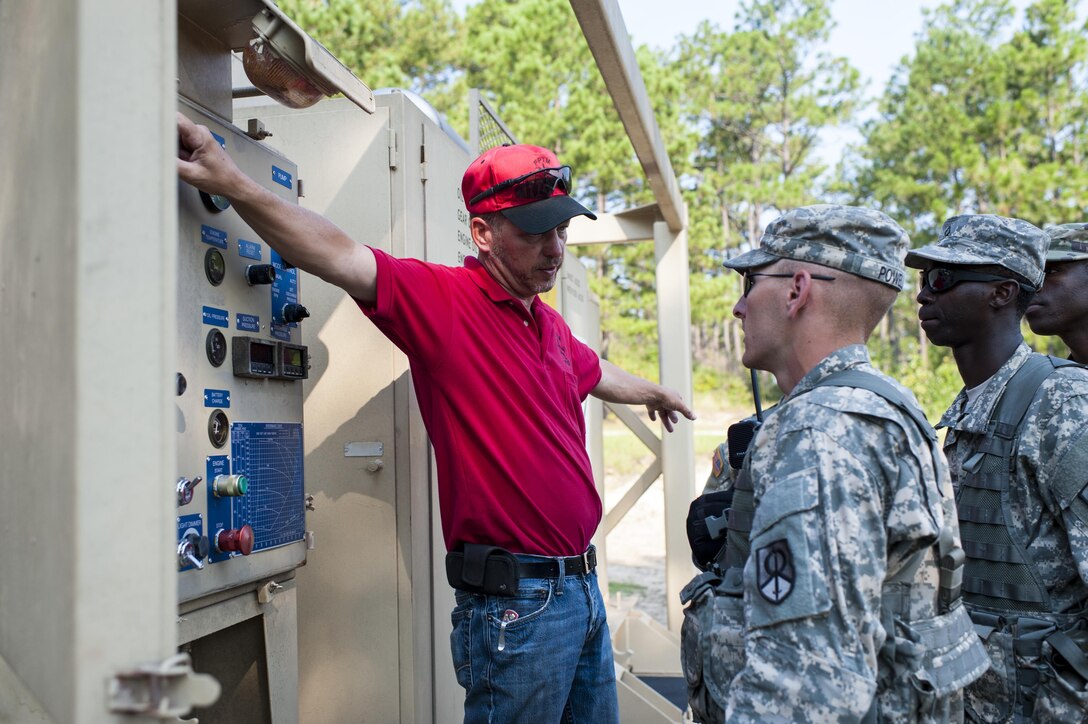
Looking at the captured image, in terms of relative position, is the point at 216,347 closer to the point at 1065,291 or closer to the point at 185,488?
the point at 185,488

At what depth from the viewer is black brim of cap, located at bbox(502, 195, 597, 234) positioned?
2.63 metres

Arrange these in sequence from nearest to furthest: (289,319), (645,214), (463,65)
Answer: (289,319)
(645,214)
(463,65)

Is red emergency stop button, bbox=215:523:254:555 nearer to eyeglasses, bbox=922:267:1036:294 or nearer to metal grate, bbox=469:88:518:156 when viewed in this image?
metal grate, bbox=469:88:518:156

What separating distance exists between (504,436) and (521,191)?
2.35ft

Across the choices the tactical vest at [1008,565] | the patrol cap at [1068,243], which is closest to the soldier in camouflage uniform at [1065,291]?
the patrol cap at [1068,243]

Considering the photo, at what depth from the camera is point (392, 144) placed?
10.2 feet

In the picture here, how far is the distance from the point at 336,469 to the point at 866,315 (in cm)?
185

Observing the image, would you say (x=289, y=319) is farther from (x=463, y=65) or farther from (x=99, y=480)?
(x=463, y=65)

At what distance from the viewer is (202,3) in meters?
2.18

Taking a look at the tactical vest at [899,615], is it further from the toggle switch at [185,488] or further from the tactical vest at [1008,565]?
the toggle switch at [185,488]

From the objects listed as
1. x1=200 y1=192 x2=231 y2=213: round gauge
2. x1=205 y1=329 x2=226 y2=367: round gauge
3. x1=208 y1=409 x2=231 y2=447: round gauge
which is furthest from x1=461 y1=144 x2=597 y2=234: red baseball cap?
x1=208 y1=409 x2=231 y2=447: round gauge

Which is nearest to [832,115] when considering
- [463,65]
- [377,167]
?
[463,65]

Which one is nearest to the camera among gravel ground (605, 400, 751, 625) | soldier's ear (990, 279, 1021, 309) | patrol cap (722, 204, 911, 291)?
patrol cap (722, 204, 911, 291)

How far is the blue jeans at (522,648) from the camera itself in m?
2.38
